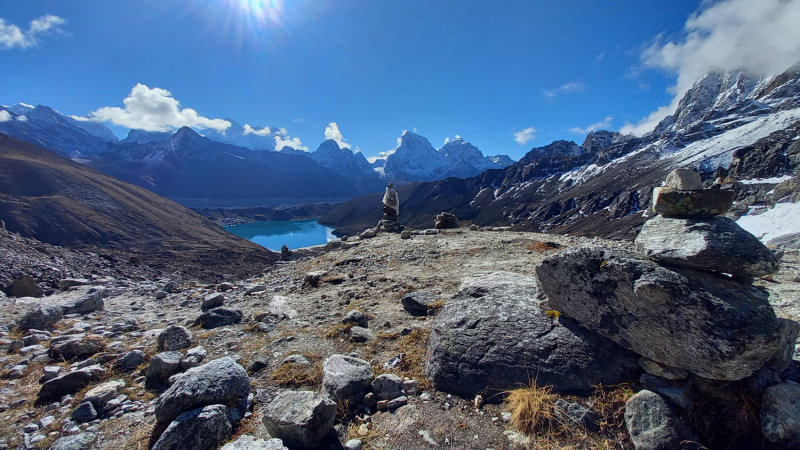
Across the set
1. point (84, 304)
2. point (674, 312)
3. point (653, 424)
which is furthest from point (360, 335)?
point (84, 304)

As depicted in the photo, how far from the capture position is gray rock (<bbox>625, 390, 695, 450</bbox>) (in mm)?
3375

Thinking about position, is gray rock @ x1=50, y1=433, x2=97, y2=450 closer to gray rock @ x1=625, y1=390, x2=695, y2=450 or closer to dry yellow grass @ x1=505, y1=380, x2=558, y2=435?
dry yellow grass @ x1=505, y1=380, x2=558, y2=435

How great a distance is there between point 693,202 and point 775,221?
9948 centimetres

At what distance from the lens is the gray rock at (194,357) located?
594 centimetres

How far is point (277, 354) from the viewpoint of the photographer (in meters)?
6.37

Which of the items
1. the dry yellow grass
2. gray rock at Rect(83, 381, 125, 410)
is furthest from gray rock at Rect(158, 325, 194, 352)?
the dry yellow grass

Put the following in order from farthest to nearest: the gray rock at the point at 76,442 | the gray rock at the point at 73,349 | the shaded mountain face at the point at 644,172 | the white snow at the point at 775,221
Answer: the shaded mountain face at the point at 644,172
the white snow at the point at 775,221
the gray rock at the point at 73,349
the gray rock at the point at 76,442

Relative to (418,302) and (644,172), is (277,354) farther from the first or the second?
(644,172)

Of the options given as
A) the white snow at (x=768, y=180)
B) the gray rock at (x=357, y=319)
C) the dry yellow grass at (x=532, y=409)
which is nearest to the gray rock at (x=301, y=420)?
the dry yellow grass at (x=532, y=409)

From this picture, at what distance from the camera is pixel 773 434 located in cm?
325

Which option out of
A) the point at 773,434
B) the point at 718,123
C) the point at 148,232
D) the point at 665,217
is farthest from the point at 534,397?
the point at 718,123

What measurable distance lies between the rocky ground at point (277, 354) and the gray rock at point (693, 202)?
2.59 m

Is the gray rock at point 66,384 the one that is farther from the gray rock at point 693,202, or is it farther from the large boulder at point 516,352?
the gray rock at point 693,202

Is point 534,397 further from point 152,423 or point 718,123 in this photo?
point 718,123
